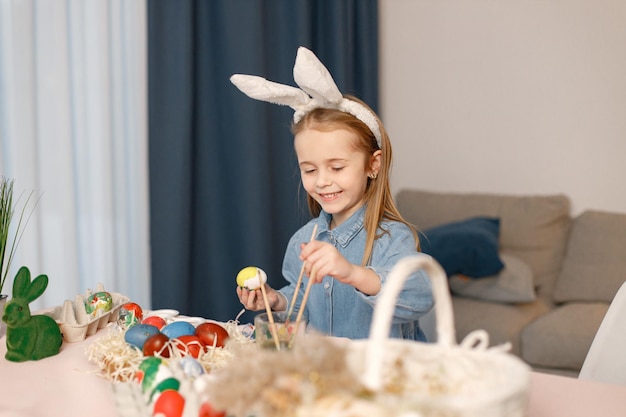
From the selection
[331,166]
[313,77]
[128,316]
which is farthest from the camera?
[331,166]

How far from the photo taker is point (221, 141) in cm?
325

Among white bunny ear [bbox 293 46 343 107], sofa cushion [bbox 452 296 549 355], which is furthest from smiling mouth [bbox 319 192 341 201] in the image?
sofa cushion [bbox 452 296 549 355]

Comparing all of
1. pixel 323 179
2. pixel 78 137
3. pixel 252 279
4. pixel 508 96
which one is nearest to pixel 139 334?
pixel 252 279

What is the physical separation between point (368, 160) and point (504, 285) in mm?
1579

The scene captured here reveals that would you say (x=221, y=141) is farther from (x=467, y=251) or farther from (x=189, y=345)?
(x=189, y=345)

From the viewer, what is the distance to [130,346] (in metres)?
1.19

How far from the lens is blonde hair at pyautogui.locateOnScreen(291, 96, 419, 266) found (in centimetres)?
161

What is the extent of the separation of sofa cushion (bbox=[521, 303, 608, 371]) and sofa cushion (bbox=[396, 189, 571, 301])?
428mm

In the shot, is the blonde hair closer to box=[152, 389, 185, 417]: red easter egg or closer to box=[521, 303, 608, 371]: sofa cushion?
box=[152, 389, 185, 417]: red easter egg

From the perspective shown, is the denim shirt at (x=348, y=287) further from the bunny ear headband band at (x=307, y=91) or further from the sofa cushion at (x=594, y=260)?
the sofa cushion at (x=594, y=260)

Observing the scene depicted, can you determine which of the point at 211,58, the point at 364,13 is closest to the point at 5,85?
the point at 211,58

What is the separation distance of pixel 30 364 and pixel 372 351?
0.81 metres

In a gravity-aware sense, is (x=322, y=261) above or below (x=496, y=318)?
above

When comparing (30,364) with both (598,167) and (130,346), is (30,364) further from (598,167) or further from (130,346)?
(598,167)
